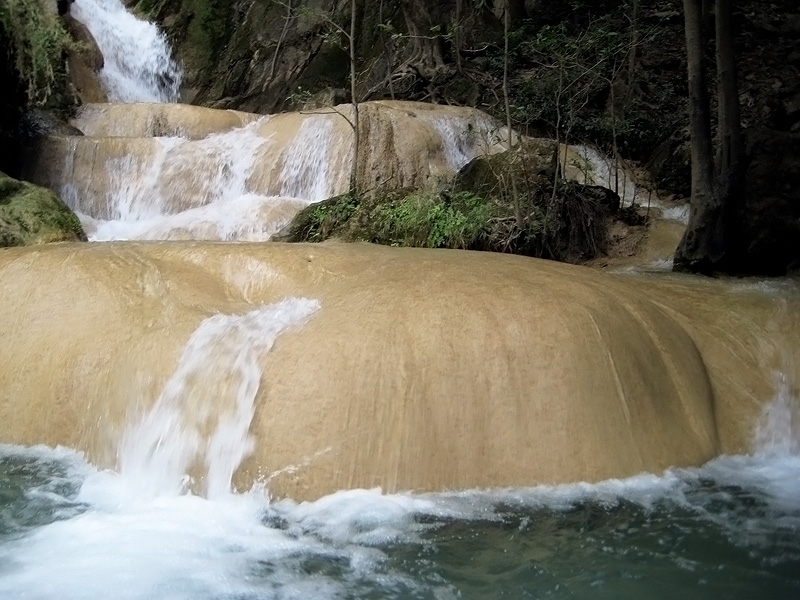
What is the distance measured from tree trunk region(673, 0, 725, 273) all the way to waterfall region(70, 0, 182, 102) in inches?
469

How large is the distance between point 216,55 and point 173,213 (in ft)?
28.5

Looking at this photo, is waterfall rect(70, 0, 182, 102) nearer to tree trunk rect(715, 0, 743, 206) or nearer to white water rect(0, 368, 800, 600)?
tree trunk rect(715, 0, 743, 206)

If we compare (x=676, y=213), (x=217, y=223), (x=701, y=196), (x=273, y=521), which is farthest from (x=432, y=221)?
(x=676, y=213)

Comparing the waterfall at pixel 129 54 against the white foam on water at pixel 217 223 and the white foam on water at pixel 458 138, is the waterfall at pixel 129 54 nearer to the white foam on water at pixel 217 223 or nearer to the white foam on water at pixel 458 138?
the white foam on water at pixel 217 223

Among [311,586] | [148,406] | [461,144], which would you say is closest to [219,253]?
[148,406]

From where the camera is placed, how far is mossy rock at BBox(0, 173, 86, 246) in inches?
298

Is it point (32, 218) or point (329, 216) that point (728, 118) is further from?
point (32, 218)

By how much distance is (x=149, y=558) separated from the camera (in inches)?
137

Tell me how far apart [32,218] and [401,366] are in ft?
17.1

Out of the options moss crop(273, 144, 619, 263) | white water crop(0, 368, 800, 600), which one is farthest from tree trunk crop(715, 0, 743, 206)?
white water crop(0, 368, 800, 600)

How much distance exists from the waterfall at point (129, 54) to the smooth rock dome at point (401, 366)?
37.1 feet

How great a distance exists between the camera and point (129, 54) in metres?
16.5

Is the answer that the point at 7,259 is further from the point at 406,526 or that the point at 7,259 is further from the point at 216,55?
the point at 216,55

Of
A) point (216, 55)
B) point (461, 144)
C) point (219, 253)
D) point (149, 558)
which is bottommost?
point (149, 558)
